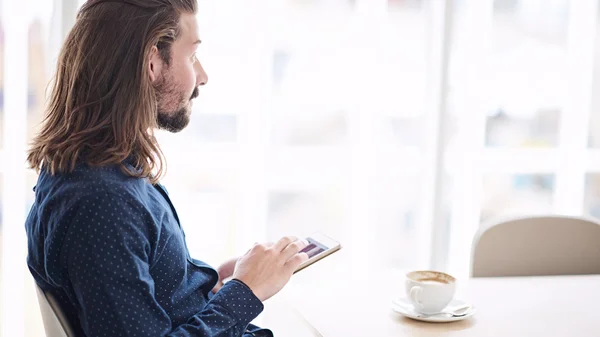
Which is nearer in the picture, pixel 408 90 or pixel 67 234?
pixel 67 234

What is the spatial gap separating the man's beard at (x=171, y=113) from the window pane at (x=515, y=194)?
1.64m

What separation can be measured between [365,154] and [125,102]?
4.79 ft

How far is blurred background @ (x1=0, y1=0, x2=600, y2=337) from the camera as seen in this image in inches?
91.7

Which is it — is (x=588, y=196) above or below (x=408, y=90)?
below

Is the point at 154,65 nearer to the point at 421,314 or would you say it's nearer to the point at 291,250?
the point at 291,250

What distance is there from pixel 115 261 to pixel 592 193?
7.41 feet

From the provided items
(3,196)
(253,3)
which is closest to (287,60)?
(253,3)

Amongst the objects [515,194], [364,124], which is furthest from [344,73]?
[515,194]

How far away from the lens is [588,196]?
9.46 ft

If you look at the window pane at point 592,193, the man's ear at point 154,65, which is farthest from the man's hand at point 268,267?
the window pane at point 592,193

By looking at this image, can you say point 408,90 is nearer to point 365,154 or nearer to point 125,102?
point 365,154

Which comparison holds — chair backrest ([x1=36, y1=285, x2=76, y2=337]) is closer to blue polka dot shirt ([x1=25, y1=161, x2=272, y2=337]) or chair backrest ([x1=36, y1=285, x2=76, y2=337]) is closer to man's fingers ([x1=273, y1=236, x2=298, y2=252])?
blue polka dot shirt ([x1=25, y1=161, x2=272, y2=337])

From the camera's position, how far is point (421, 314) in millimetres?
1368

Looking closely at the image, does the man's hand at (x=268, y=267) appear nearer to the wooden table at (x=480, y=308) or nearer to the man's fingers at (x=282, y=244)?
the man's fingers at (x=282, y=244)
